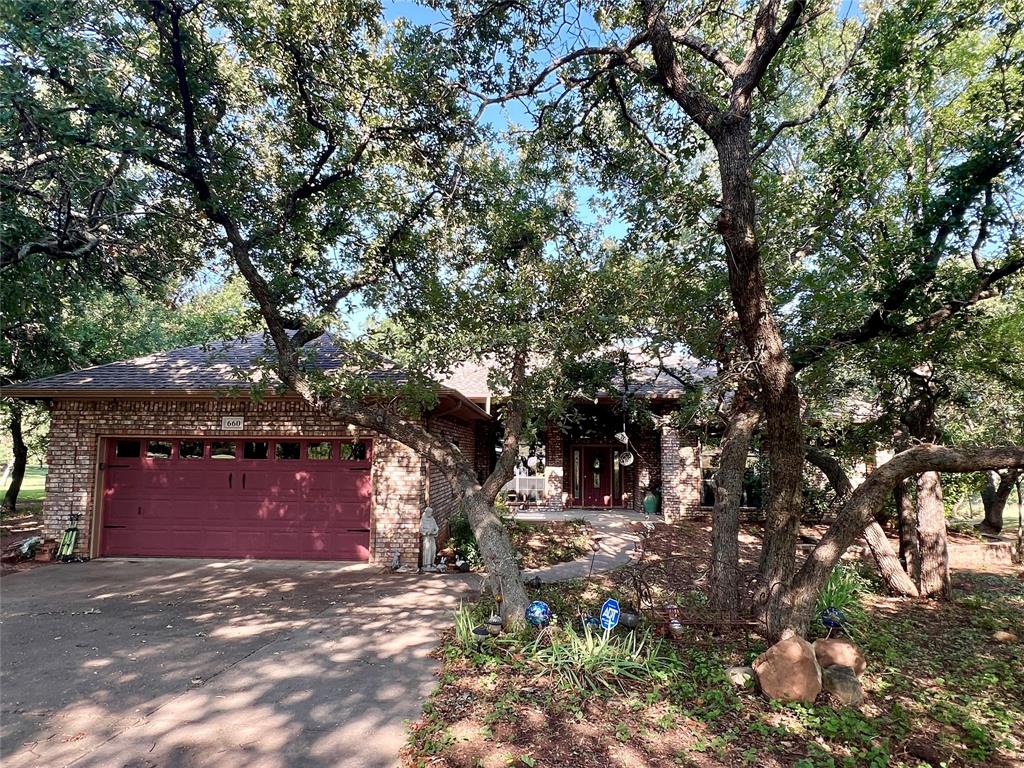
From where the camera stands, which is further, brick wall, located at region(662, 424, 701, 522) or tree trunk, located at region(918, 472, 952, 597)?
brick wall, located at region(662, 424, 701, 522)

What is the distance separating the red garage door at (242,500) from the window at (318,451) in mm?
18

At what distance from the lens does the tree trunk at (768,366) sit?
15.9 feet

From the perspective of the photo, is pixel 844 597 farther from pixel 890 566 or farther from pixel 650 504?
pixel 650 504

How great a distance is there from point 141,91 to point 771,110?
8554 millimetres

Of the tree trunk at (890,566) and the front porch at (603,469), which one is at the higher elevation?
the front porch at (603,469)

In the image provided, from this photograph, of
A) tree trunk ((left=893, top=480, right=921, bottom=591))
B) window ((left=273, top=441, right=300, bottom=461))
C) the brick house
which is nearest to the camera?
tree trunk ((left=893, top=480, right=921, bottom=591))

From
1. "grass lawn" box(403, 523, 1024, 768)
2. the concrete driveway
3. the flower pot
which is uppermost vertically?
the flower pot

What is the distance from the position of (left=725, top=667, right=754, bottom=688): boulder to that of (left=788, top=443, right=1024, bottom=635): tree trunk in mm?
664

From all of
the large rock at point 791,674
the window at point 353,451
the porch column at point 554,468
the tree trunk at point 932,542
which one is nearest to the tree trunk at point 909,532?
the tree trunk at point 932,542

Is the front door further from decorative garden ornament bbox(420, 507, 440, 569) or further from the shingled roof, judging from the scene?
decorative garden ornament bbox(420, 507, 440, 569)

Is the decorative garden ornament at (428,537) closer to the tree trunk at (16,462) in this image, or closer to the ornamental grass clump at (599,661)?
the ornamental grass clump at (599,661)

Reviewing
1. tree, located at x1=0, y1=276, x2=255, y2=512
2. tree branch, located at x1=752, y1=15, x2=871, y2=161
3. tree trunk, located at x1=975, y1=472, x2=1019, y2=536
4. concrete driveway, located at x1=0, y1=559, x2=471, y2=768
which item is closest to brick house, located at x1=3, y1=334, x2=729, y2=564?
concrete driveway, located at x1=0, y1=559, x2=471, y2=768

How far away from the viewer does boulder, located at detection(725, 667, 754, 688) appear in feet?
14.6

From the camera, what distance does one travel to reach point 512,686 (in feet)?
14.2
